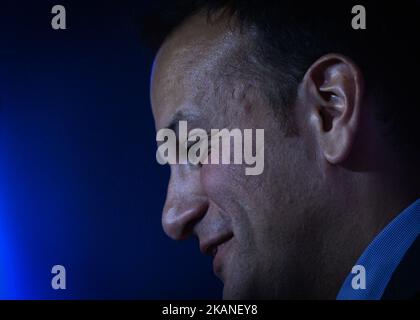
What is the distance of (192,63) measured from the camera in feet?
3.87

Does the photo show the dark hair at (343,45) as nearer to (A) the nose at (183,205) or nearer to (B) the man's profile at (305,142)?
(B) the man's profile at (305,142)

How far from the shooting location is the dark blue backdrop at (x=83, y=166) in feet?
4.19

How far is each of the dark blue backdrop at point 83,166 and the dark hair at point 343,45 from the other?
1.01 ft

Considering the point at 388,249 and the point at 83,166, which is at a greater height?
the point at 83,166

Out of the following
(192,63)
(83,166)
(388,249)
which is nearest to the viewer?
(388,249)

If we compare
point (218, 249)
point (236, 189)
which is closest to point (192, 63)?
point (236, 189)

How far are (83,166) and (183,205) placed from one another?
0.87 ft

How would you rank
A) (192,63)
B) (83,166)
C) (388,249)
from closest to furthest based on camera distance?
(388,249) → (192,63) → (83,166)

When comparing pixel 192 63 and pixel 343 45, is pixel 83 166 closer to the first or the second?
pixel 192 63

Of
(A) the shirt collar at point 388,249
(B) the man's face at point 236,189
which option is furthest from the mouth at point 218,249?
(A) the shirt collar at point 388,249

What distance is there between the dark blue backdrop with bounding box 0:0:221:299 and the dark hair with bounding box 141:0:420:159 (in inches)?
12.1

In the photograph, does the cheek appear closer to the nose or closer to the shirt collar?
the nose

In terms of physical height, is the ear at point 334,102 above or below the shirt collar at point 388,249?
above

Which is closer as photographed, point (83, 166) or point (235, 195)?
point (235, 195)
